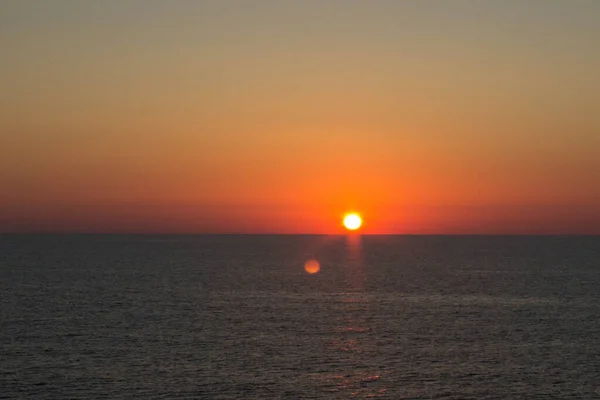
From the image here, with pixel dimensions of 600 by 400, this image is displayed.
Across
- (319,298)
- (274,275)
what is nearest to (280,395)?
(319,298)

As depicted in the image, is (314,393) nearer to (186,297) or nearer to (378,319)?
(378,319)

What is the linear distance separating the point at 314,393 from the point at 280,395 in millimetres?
2630

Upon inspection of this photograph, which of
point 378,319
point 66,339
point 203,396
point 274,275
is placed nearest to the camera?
point 203,396

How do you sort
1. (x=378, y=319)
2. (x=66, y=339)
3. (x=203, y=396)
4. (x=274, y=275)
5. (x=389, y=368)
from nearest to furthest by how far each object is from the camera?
1. (x=203, y=396)
2. (x=389, y=368)
3. (x=66, y=339)
4. (x=378, y=319)
5. (x=274, y=275)

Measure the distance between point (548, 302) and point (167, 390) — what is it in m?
87.5

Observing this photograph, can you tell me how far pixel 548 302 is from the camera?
425ft

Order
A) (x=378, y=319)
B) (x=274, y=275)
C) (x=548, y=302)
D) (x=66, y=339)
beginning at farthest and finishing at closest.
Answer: (x=274, y=275) → (x=548, y=302) → (x=378, y=319) → (x=66, y=339)

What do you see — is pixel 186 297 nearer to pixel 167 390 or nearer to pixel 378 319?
pixel 378 319

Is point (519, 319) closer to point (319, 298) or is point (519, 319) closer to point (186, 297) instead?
point (319, 298)

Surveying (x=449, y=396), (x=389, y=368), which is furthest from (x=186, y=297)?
(x=449, y=396)

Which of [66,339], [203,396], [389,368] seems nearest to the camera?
[203,396]

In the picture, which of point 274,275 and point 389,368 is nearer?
point 389,368

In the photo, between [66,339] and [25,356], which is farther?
[66,339]

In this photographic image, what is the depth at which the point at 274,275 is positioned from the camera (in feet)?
649
